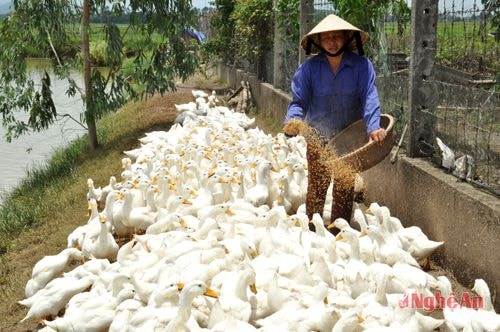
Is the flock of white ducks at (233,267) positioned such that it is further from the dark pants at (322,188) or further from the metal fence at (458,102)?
the metal fence at (458,102)

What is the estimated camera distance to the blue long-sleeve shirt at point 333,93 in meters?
5.45

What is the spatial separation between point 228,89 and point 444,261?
13760mm

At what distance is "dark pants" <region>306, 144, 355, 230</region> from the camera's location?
17.7ft

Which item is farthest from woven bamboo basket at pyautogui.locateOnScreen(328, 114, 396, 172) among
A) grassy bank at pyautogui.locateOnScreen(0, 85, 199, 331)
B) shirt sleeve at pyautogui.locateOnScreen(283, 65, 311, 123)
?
grassy bank at pyautogui.locateOnScreen(0, 85, 199, 331)

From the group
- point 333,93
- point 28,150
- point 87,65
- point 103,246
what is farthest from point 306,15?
point 103,246

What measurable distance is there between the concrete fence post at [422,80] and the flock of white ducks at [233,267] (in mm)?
828

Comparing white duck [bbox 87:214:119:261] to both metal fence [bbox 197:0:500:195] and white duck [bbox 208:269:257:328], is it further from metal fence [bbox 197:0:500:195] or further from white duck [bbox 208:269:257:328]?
metal fence [bbox 197:0:500:195]

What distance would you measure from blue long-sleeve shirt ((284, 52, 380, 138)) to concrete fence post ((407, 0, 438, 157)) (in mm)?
456

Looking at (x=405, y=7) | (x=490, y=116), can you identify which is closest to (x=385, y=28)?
(x=405, y=7)

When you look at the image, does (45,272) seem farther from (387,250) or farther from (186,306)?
(387,250)

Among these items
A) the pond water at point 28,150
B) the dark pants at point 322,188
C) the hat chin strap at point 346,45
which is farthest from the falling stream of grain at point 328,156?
the pond water at point 28,150

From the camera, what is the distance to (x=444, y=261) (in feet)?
16.7

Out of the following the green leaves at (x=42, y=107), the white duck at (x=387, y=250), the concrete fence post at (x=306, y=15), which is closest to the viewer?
the white duck at (x=387, y=250)

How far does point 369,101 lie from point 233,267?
5.79 ft
